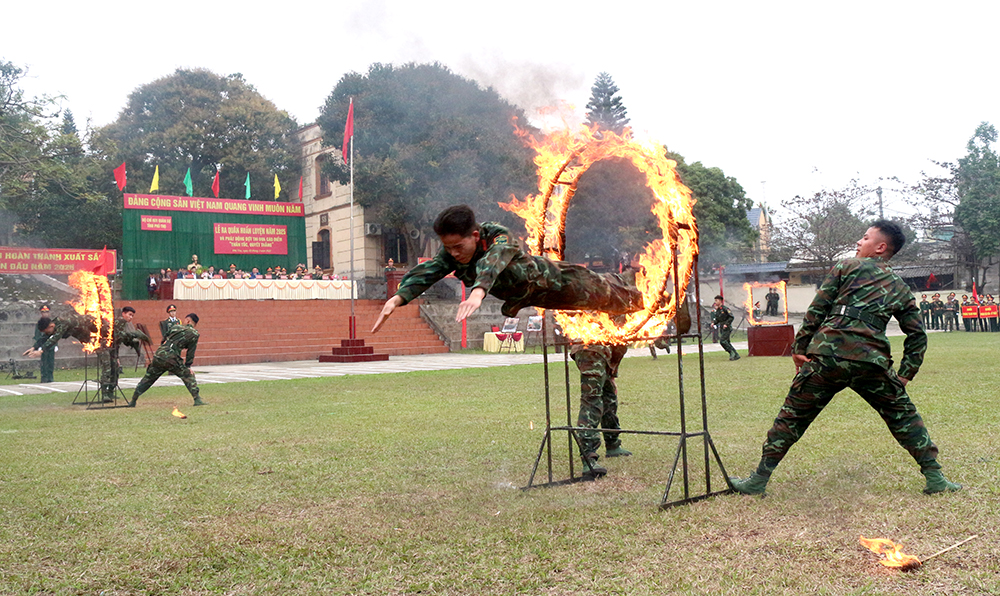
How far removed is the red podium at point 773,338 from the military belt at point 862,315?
16.7 m

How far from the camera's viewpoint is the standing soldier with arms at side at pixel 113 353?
12.8 metres

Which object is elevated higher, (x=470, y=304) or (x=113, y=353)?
(x=470, y=304)

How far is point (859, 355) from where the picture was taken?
15.5 feet

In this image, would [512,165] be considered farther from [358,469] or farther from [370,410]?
[358,469]

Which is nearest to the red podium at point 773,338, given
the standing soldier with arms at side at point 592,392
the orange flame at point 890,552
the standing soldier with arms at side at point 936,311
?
the standing soldier with arms at side at point 592,392

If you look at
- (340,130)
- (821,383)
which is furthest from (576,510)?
(340,130)

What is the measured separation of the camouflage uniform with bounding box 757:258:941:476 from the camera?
4.79m

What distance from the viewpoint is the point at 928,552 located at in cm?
381

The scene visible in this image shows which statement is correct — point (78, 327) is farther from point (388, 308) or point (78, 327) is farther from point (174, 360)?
point (388, 308)

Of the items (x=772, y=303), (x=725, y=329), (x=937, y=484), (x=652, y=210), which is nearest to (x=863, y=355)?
(x=937, y=484)

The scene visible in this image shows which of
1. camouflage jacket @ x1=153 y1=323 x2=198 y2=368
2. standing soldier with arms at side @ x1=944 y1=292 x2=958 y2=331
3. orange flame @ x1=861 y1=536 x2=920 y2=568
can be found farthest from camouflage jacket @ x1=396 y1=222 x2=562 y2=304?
standing soldier with arms at side @ x1=944 y1=292 x2=958 y2=331

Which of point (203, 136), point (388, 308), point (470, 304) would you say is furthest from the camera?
point (203, 136)

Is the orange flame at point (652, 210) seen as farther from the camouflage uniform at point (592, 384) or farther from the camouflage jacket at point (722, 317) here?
the camouflage jacket at point (722, 317)

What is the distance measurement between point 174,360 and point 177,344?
0.27 metres
